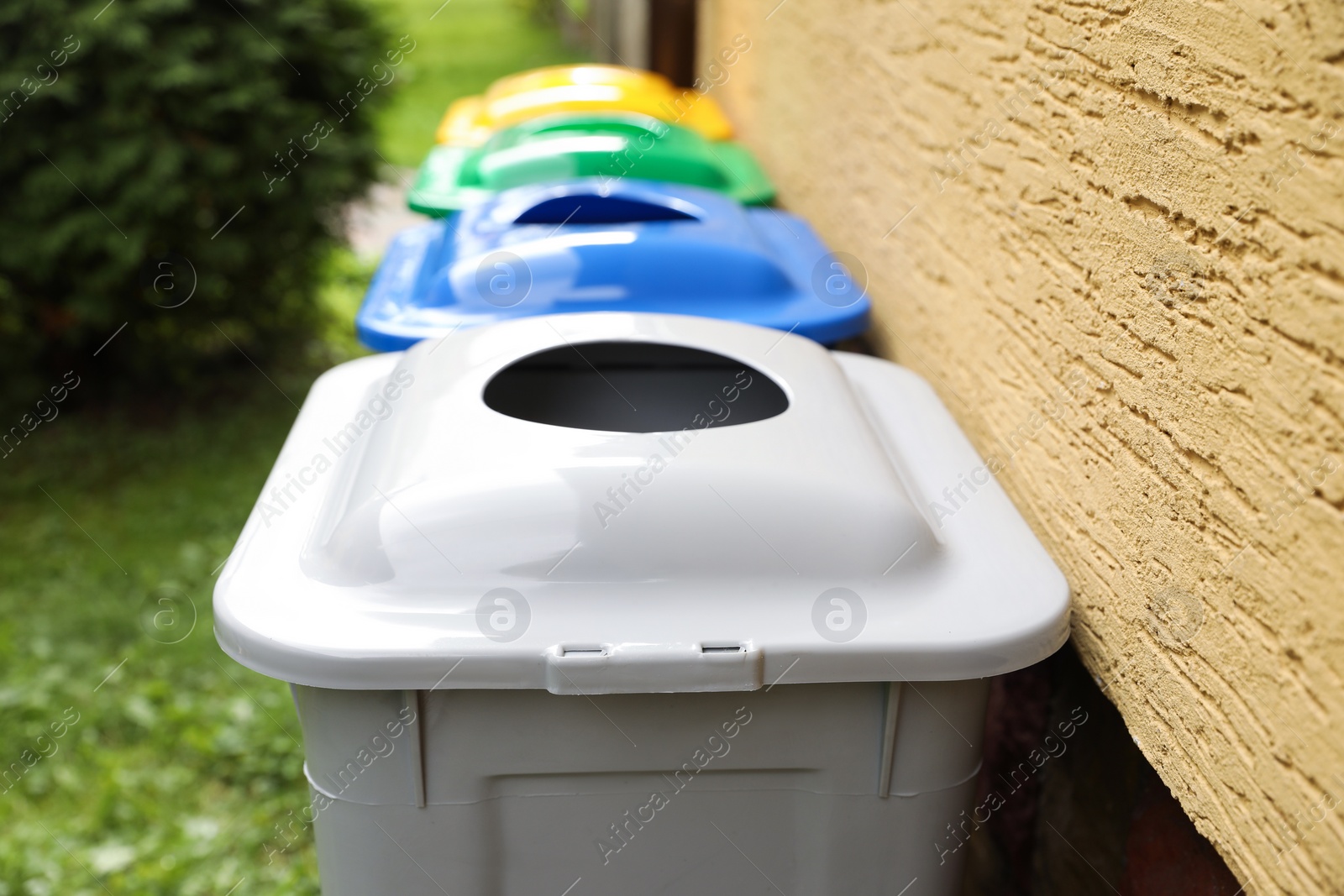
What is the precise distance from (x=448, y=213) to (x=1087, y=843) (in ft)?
7.65

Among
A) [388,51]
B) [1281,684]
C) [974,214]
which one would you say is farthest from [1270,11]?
[388,51]

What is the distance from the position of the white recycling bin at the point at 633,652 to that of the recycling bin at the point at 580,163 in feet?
5.76

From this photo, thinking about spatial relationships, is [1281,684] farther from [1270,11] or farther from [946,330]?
[946,330]

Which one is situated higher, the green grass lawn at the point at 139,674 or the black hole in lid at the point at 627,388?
the black hole in lid at the point at 627,388

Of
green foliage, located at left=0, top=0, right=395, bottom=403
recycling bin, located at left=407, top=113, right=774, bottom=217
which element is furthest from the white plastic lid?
green foliage, located at left=0, top=0, right=395, bottom=403

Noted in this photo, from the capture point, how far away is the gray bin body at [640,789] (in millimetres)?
1424

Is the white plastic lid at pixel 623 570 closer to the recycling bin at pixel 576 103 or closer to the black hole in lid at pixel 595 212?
the black hole in lid at pixel 595 212

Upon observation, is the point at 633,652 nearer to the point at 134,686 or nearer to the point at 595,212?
the point at 595,212

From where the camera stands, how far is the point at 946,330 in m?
2.27

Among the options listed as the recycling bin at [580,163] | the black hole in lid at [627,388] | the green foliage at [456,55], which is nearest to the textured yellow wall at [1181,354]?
the black hole in lid at [627,388]

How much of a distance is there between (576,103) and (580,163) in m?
1.11

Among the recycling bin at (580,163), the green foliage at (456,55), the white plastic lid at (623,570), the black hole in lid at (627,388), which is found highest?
the white plastic lid at (623,570)

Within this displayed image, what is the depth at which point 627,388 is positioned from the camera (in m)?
2.08

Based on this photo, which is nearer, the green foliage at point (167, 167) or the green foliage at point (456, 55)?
the green foliage at point (167, 167)
